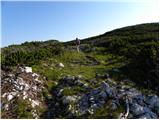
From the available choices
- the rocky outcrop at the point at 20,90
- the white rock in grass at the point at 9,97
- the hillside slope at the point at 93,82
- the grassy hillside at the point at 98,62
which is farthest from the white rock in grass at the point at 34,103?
the grassy hillside at the point at 98,62

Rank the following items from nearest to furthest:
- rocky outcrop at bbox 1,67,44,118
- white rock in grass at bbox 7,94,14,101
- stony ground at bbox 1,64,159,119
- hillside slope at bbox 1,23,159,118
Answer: stony ground at bbox 1,64,159,119, hillside slope at bbox 1,23,159,118, rocky outcrop at bbox 1,67,44,118, white rock in grass at bbox 7,94,14,101

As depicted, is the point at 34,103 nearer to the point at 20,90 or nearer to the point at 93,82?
the point at 20,90

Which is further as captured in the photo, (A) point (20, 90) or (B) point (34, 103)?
(A) point (20, 90)

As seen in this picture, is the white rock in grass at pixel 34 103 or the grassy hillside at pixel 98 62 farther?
the grassy hillside at pixel 98 62

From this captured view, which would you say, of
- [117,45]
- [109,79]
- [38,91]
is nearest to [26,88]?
[38,91]

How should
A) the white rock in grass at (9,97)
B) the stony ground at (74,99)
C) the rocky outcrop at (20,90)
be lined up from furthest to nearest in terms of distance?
the white rock in grass at (9,97)
the rocky outcrop at (20,90)
the stony ground at (74,99)

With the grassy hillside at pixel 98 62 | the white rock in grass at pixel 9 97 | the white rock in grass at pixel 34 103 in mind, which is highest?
the grassy hillside at pixel 98 62

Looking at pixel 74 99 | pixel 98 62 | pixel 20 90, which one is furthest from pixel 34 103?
pixel 98 62

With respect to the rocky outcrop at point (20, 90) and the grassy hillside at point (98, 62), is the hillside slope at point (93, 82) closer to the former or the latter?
the grassy hillside at point (98, 62)

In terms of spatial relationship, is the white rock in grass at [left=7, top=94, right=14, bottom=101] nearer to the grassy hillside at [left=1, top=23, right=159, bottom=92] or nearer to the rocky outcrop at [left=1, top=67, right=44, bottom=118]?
the rocky outcrop at [left=1, top=67, right=44, bottom=118]

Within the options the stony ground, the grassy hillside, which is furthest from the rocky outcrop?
the grassy hillside

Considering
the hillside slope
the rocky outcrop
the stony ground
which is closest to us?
the stony ground

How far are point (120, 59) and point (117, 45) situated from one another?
5.82 m

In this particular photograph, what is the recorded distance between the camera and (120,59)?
88.1ft
